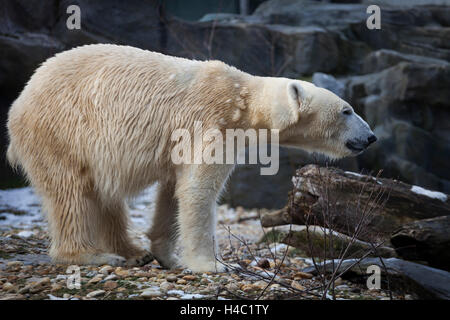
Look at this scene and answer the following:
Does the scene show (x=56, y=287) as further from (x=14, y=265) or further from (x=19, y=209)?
(x=19, y=209)

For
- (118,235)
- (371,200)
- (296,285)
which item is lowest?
(296,285)

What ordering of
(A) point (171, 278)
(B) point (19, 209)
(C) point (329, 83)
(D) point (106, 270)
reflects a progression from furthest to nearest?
(C) point (329, 83) → (B) point (19, 209) → (D) point (106, 270) → (A) point (171, 278)

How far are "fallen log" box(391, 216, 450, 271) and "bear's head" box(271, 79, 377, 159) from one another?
620 mm

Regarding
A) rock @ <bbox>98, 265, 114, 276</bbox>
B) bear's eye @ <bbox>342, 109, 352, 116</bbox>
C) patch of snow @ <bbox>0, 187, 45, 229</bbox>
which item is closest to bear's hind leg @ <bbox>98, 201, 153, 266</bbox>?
rock @ <bbox>98, 265, 114, 276</bbox>

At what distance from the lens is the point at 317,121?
334cm

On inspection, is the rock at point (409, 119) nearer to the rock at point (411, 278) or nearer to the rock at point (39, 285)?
the rock at point (411, 278)

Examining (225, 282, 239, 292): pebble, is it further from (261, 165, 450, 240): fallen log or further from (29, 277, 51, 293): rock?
(261, 165, 450, 240): fallen log

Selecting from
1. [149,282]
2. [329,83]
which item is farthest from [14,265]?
[329,83]

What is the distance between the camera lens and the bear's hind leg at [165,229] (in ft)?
12.0

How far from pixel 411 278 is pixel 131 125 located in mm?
1954

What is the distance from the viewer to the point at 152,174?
11.1ft
